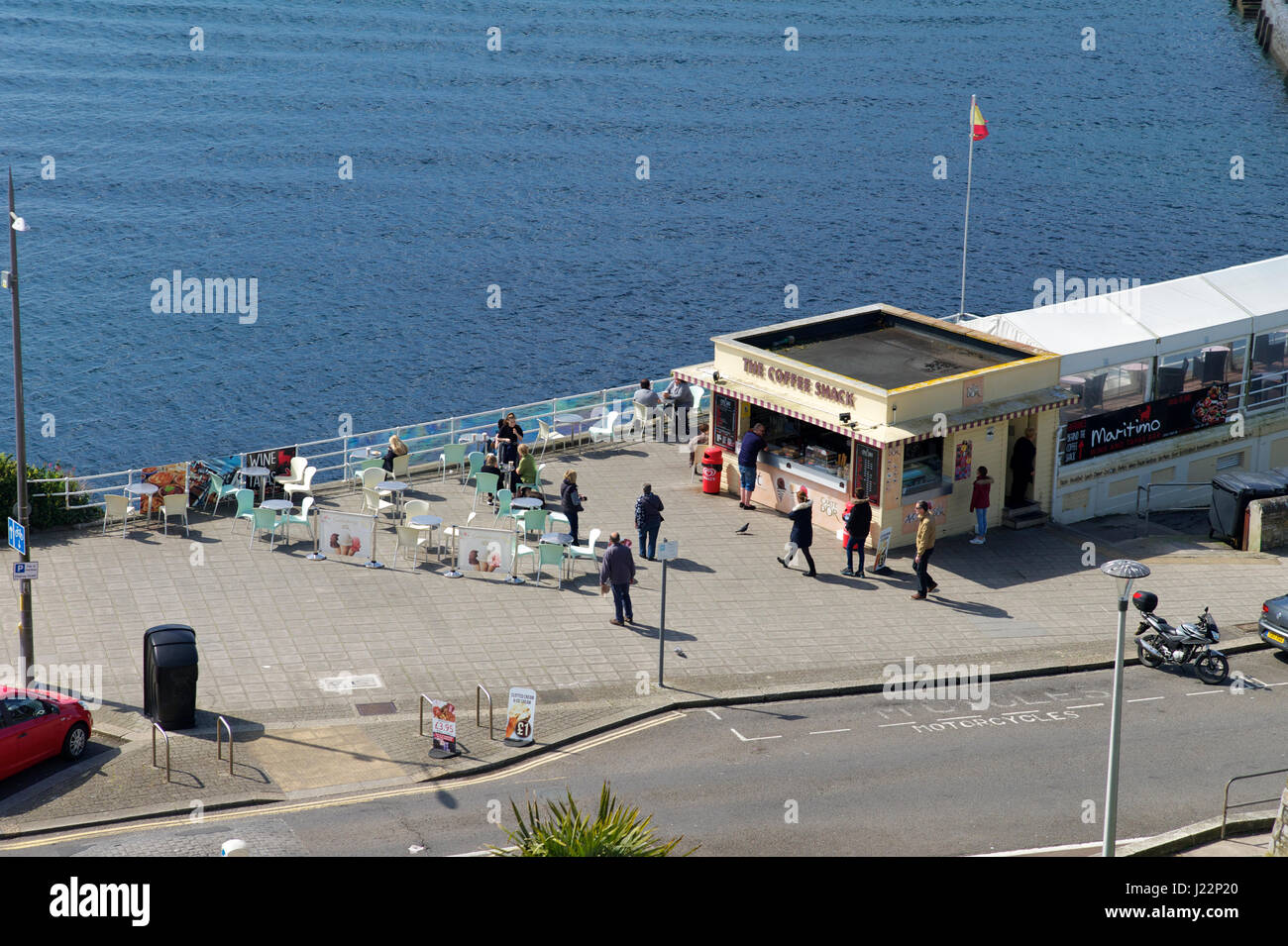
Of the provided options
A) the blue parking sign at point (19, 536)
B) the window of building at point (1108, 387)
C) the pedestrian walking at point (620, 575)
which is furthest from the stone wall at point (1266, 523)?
the blue parking sign at point (19, 536)

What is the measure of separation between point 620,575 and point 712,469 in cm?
779

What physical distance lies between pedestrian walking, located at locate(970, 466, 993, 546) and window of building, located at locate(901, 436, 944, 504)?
674 millimetres

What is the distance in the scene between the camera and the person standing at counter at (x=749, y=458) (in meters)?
30.7

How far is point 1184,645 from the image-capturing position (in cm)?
2420

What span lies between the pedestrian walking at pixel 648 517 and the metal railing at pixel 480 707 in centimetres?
587

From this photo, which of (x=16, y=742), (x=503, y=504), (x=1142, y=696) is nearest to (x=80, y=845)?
(x=16, y=742)

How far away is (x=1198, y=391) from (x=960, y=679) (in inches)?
533

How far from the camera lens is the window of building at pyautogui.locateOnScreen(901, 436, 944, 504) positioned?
29.5m

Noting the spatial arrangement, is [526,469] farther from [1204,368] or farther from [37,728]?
[1204,368]

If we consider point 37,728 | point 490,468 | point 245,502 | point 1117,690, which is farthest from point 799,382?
point 37,728

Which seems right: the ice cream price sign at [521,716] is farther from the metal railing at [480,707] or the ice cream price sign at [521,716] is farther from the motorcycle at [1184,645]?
the motorcycle at [1184,645]

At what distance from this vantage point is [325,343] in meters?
62.8

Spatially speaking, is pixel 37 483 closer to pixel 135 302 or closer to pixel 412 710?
pixel 412 710

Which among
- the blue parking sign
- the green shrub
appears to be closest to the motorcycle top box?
the blue parking sign
